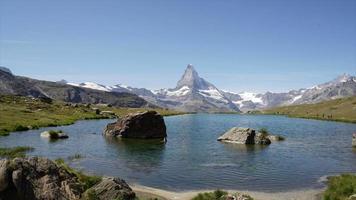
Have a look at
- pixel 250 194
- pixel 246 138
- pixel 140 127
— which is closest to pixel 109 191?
pixel 250 194

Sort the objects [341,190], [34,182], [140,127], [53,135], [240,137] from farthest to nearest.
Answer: [140,127] < [240,137] < [53,135] < [341,190] < [34,182]

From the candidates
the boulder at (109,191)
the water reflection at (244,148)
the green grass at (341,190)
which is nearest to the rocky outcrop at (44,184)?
the boulder at (109,191)

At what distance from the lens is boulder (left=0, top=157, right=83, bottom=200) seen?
33.0 m

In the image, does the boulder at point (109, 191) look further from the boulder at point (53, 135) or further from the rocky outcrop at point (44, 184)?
the boulder at point (53, 135)

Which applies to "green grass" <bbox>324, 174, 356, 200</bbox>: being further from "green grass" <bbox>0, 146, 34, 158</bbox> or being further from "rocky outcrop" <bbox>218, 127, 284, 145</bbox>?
"rocky outcrop" <bbox>218, 127, 284, 145</bbox>

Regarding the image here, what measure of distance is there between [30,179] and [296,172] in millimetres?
38154

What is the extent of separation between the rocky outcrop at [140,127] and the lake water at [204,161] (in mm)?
6298

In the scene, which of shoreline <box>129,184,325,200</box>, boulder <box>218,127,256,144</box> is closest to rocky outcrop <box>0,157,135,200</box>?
shoreline <box>129,184,325,200</box>

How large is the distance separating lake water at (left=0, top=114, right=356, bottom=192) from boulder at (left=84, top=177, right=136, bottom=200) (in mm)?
11203

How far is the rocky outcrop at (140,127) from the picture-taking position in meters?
102

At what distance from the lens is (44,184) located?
3406 cm

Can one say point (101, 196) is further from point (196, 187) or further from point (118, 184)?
point (196, 187)

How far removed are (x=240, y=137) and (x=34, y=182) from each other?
216 ft

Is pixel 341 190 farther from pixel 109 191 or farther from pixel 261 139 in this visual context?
pixel 261 139
